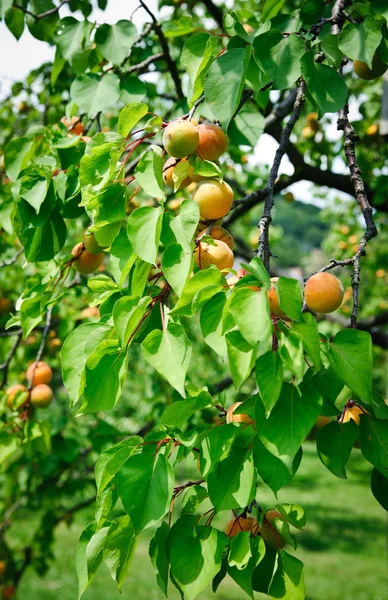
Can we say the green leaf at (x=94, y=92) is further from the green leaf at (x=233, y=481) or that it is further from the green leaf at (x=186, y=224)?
the green leaf at (x=233, y=481)

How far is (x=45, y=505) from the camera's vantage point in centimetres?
309

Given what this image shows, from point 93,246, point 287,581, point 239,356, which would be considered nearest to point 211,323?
point 239,356

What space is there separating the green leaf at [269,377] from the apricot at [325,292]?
0.27 meters

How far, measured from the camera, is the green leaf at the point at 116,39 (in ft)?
4.41

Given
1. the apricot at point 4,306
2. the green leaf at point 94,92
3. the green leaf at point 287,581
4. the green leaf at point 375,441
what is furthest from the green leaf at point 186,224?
the apricot at point 4,306

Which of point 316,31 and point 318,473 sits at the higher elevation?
point 316,31

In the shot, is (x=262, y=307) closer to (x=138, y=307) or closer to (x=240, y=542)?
(x=138, y=307)

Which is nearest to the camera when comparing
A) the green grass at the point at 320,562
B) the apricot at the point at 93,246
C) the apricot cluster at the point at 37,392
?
the apricot at the point at 93,246

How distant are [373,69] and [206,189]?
1.56 feet

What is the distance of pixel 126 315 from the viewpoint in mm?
746

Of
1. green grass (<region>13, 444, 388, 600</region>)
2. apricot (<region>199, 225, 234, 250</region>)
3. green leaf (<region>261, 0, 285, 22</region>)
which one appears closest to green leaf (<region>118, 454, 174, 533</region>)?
apricot (<region>199, 225, 234, 250</region>)

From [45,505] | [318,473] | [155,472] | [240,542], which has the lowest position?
[318,473]

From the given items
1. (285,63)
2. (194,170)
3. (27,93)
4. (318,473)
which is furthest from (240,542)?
(318,473)

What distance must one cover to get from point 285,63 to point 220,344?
0.44m
